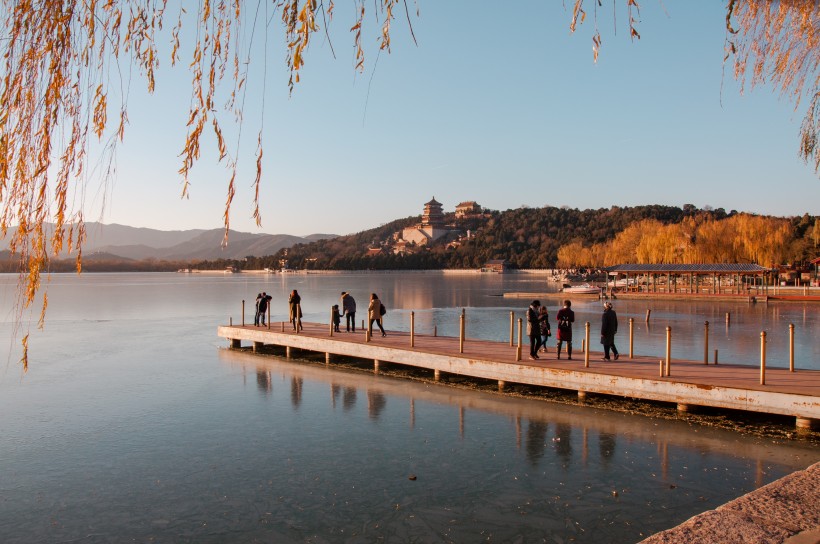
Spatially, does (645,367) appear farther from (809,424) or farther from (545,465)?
(545,465)

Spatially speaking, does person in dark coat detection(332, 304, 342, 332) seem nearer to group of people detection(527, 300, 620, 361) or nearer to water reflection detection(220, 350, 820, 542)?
water reflection detection(220, 350, 820, 542)

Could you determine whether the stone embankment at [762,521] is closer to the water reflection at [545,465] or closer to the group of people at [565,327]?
the water reflection at [545,465]

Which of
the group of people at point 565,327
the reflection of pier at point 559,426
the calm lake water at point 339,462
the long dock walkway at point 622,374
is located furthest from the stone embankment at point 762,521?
the group of people at point 565,327

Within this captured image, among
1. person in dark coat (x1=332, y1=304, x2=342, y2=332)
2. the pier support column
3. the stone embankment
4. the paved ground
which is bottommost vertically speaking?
the pier support column

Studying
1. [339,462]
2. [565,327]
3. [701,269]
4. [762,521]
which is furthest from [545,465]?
[701,269]

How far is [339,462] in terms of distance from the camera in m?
11.0

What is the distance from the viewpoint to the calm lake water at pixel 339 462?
842 centimetres

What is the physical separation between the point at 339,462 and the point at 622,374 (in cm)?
692

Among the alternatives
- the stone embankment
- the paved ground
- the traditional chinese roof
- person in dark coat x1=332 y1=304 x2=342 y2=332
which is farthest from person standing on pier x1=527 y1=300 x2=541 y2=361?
the traditional chinese roof

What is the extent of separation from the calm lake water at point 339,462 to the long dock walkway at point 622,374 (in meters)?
0.60

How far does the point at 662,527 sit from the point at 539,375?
7289 mm

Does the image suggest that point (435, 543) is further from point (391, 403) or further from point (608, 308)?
point (608, 308)

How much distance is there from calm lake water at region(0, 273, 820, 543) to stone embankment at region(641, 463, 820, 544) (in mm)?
1218

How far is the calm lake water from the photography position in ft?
27.6
